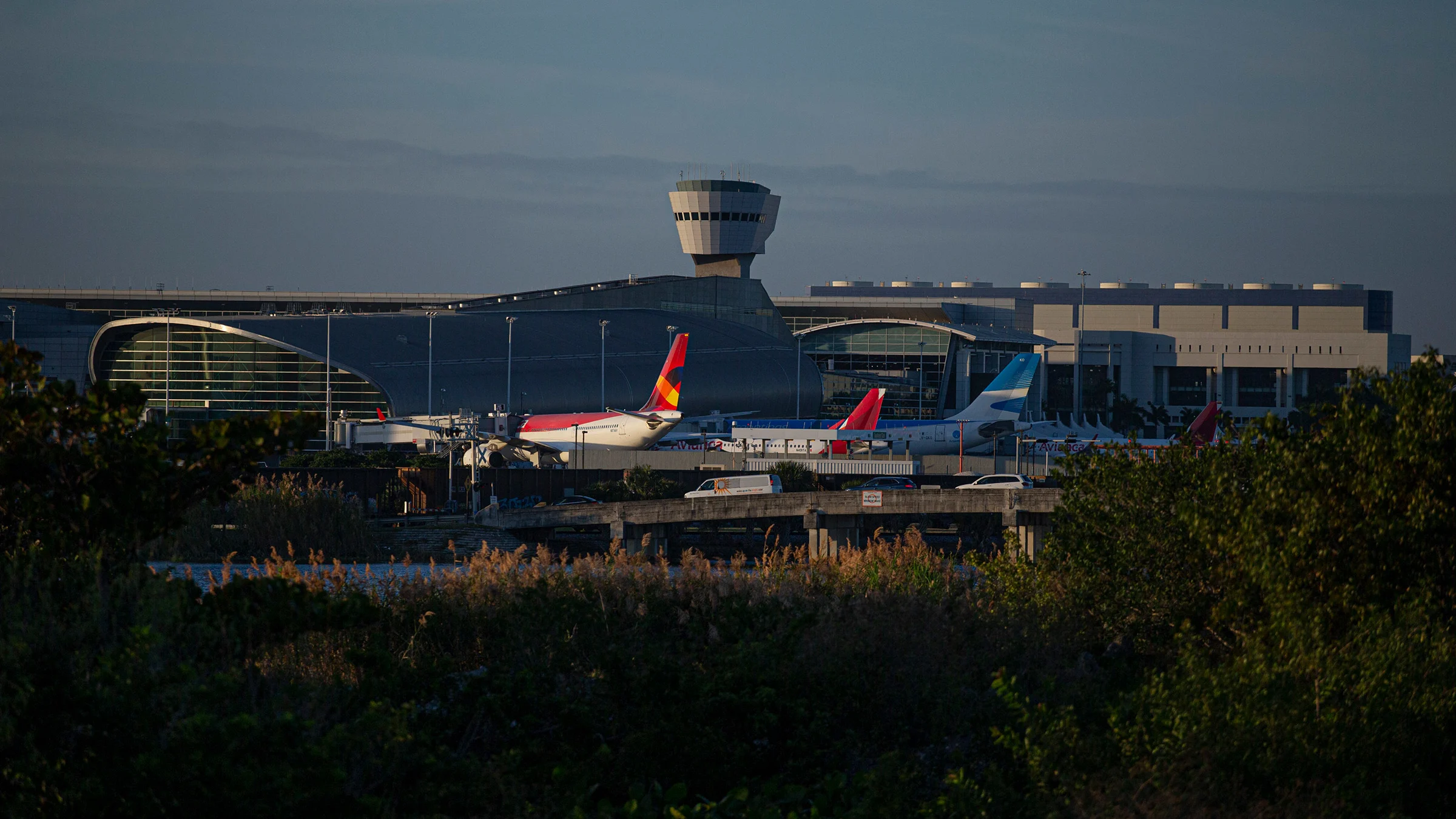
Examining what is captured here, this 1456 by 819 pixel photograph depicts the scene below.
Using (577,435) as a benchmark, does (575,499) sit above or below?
below

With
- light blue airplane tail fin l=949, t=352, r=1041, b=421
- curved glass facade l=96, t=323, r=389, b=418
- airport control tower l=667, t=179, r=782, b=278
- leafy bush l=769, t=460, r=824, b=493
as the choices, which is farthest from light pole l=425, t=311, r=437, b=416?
airport control tower l=667, t=179, r=782, b=278

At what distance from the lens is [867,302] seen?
577 ft

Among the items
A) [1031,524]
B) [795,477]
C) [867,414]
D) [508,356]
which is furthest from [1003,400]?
[1031,524]

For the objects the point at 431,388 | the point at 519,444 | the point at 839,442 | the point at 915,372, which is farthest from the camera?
the point at 915,372

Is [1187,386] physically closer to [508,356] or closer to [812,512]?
[508,356]

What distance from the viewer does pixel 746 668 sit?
1325 cm

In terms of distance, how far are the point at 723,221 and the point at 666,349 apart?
5065cm

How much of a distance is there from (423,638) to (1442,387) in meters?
11.8

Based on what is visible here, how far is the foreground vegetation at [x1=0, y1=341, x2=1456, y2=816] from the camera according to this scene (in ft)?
30.5

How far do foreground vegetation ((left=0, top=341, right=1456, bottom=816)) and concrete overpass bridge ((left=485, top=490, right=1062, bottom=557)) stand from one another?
76.6 feet

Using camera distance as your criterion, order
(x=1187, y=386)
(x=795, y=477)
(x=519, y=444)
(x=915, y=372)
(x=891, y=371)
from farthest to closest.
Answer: (x=1187, y=386)
(x=891, y=371)
(x=915, y=372)
(x=519, y=444)
(x=795, y=477)

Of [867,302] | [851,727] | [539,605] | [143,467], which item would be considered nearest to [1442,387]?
[851,727]

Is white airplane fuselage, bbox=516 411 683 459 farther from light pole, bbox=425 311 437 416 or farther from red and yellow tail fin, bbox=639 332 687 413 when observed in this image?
light pole, bbox=425 311 437 416

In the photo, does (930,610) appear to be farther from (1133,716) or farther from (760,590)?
(1133,716)
